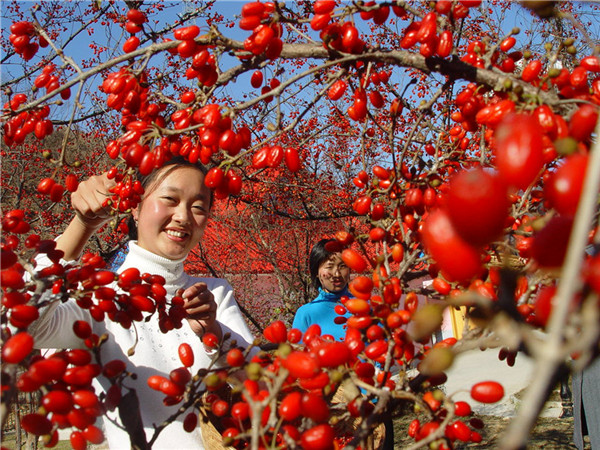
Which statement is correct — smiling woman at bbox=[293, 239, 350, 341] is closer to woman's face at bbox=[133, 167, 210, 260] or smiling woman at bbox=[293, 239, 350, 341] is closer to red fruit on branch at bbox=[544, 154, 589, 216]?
woman's face at bbox=[133, 167, 210, 260]

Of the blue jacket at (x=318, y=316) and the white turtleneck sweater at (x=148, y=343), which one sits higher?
the blue jacket at (x=318, y=316)

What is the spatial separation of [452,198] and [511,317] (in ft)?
0.42

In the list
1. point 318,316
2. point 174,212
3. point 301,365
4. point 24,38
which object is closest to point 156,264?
point 174,212

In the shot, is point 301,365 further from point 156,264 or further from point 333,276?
point 333,276

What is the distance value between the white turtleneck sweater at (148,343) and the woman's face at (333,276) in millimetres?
1406

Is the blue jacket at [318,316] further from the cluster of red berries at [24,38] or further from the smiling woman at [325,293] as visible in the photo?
the cluster of red berries at [24,38]

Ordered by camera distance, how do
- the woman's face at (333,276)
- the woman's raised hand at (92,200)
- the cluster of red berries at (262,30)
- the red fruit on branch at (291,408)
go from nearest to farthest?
the red fruit on branch at (291,408) < the cluster of red berries at (262,30) < the woman's raised hand at (92,200) < the woman's face at (333,276)

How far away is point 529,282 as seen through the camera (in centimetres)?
96

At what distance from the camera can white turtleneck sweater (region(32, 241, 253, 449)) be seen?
1.58m

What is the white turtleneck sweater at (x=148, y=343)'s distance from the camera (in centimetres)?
158

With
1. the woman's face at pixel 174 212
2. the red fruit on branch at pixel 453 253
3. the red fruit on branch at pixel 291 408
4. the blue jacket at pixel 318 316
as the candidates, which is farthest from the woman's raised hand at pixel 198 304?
the blue jacket at pixel 318 316

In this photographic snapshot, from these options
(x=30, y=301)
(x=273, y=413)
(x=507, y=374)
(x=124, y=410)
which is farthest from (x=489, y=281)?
(x=507, y=374)

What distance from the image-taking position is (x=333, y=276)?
11.3 ft

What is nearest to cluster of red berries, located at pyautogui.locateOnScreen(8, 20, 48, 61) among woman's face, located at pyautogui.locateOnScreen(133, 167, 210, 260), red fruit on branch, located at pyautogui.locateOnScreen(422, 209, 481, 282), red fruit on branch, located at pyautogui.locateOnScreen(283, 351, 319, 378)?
woman's face, located at pyautogui.locateOnScreen(133, 167, 210, 260)
